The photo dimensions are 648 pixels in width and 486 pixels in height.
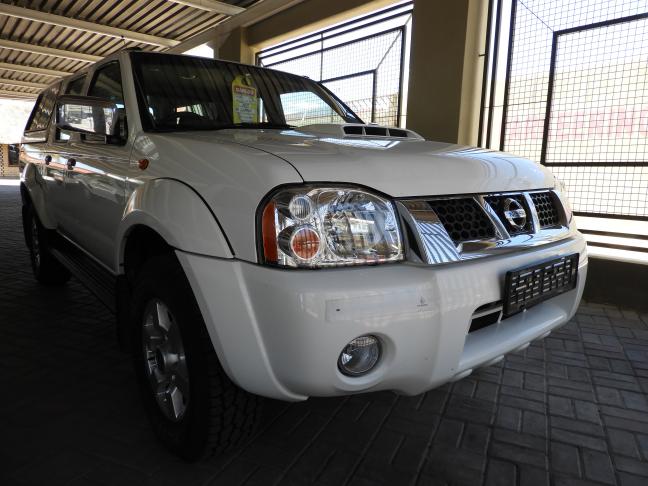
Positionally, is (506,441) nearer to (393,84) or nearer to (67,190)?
(67,190)

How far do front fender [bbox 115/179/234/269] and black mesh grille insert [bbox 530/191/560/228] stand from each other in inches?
55.6

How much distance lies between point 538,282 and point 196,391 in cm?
136

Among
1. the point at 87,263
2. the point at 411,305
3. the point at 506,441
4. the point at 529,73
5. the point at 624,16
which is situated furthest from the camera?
the point at 529,73

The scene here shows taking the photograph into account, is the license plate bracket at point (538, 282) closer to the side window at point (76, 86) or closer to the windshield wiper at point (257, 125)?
the windshield wiper at point (257, 125)

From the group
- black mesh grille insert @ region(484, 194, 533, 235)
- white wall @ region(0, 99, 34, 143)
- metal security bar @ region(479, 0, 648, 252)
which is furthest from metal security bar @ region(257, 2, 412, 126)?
white wall @ region(0, 99, 34, 143)

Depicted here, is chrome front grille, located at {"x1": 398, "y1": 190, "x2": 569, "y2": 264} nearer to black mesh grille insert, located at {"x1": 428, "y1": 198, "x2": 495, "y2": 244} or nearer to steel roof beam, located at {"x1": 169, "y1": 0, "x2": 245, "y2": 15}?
black mesh grille insert, located at {"x1": 428, "y1": 198, "x2": 495, "y2": 244}

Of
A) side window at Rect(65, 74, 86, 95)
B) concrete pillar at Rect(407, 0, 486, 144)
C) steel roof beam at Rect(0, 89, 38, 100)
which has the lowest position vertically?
side window at Rect(65, 74, 86, 95)

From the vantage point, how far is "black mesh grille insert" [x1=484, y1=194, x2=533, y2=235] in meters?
1.88

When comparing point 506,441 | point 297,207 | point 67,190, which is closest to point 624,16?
point 506,441

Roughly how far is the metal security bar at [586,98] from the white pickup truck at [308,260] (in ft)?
7.84

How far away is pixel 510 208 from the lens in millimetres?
1941

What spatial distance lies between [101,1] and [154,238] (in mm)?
9415

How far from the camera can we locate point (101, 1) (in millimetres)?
9297

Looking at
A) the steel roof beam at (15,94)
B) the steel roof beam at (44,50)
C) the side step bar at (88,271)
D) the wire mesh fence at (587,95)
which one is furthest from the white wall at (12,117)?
the wire mesh fence at (587,95)
